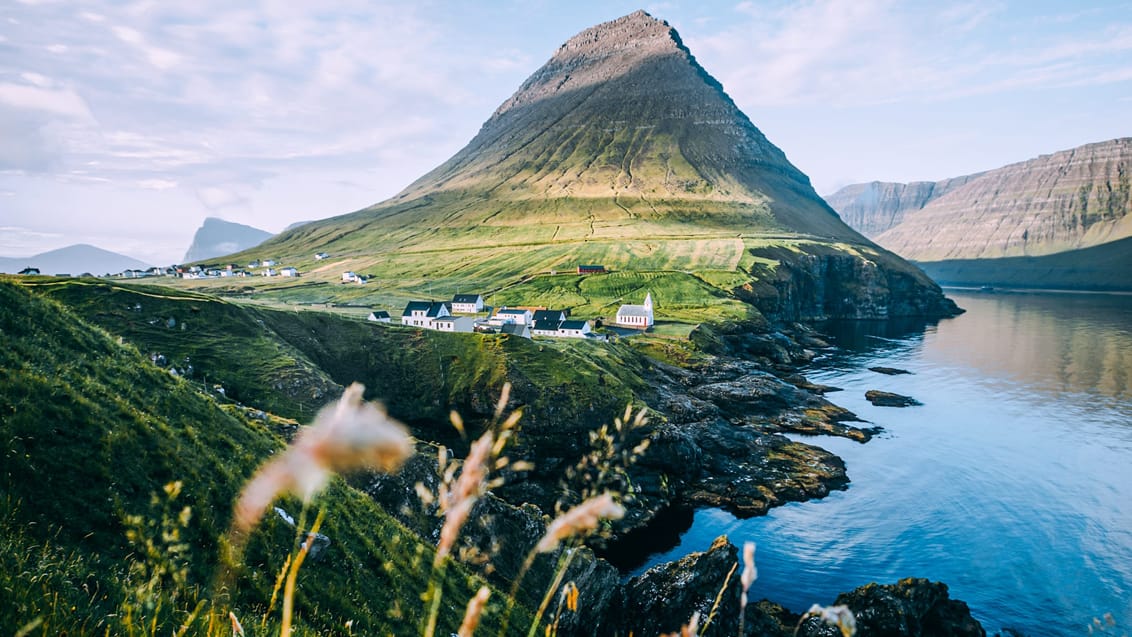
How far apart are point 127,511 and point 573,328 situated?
9534 centimetres

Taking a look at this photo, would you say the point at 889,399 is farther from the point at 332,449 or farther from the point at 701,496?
→ the point at 332,449

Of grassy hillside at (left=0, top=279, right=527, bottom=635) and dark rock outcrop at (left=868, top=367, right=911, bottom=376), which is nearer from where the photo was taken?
grassy hillside at (left=0, top=279, right=527, bottom=635)

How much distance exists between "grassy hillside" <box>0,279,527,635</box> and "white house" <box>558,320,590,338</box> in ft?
279

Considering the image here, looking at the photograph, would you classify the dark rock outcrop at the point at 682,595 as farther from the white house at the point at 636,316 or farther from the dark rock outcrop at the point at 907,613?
the white house at the point at 636,316

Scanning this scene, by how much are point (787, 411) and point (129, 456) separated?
77163 mm

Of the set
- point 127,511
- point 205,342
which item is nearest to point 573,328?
point 205,342

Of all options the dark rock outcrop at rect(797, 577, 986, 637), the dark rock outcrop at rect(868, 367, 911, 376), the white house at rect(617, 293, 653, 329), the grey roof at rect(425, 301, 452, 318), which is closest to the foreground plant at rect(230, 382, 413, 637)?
the dark rock outcrop at rect(797, 577, 986, 637)

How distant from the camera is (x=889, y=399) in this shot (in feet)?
273

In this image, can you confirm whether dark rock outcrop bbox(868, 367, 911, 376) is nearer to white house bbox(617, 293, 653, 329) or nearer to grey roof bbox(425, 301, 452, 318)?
white house bbox(617, 293, 653, 329)

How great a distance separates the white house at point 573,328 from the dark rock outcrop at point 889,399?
166ft

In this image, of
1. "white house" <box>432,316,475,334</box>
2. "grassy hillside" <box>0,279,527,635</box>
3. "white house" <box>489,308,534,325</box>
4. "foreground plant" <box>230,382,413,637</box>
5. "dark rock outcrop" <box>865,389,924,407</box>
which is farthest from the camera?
"white house" <box>489,308,534,325</box>

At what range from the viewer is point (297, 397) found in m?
41.6

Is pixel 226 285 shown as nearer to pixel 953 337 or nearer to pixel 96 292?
pixel 96 292

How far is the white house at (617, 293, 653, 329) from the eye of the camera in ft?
393
